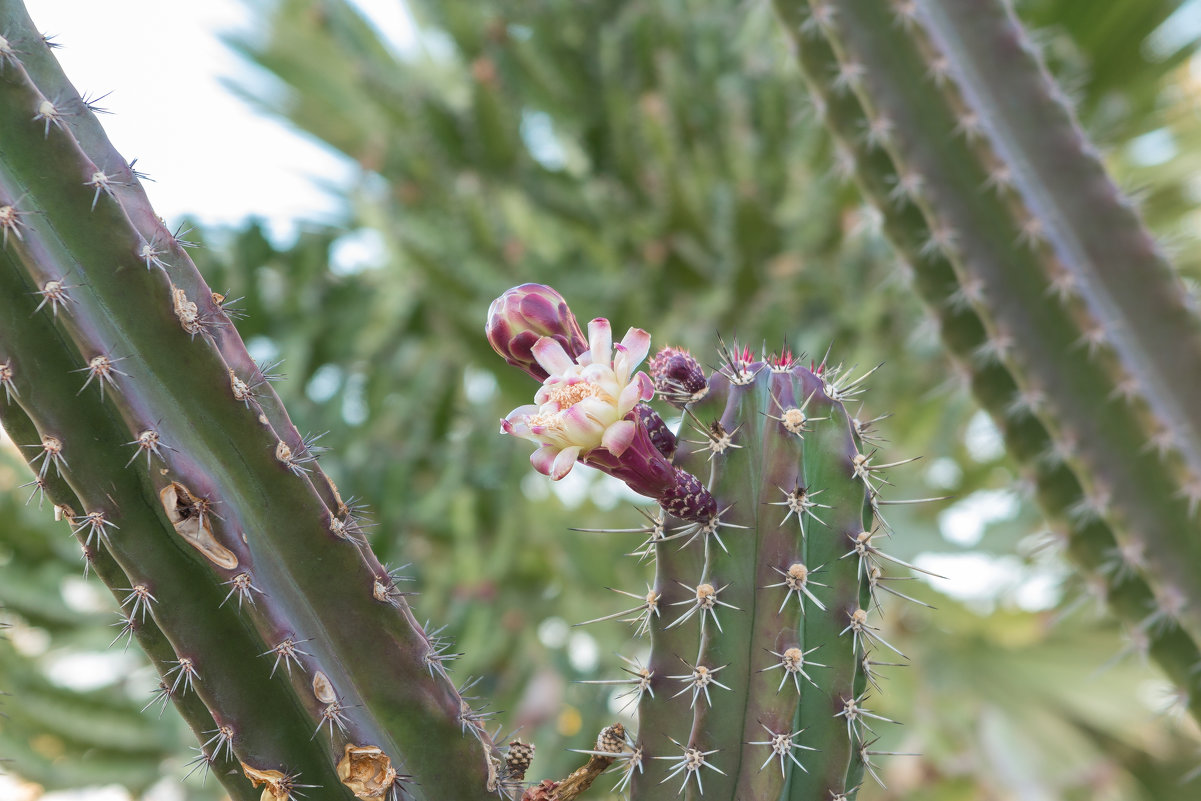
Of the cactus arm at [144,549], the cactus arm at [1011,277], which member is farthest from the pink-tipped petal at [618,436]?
the cactus arm at [1011,277]

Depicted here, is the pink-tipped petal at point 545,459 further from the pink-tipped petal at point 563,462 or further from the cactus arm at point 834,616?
the cactus arm at point 834,616

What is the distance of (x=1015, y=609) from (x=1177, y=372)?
180cm

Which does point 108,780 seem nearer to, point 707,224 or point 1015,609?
point 707,224

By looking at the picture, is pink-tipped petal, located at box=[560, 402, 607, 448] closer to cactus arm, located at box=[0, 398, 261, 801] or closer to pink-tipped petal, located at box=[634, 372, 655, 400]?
pink-tipped petal, located at box=[634, 372, 655, 400]

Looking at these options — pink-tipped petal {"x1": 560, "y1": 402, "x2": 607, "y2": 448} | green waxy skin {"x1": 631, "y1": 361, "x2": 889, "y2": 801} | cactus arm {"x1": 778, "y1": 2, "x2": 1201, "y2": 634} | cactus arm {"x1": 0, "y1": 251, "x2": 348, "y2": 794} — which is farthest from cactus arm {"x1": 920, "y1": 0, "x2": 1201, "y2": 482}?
cactus arm {"x1": 0, "y1": 251, "x2": 348, "y2": 794}

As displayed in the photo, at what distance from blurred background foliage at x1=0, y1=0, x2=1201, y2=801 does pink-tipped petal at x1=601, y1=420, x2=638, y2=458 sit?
6.56 ft

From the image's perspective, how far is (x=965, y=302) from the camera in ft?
5.58

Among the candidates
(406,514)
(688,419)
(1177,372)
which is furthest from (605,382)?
(406,514)

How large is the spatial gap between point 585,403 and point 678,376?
0.63 feet

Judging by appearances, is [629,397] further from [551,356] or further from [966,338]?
[966,338]

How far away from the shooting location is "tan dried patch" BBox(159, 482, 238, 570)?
80 cm

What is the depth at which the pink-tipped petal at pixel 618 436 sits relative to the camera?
798 millimetres

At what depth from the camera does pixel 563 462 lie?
795 millimetres

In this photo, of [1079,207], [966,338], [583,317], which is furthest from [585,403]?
[583,317]
